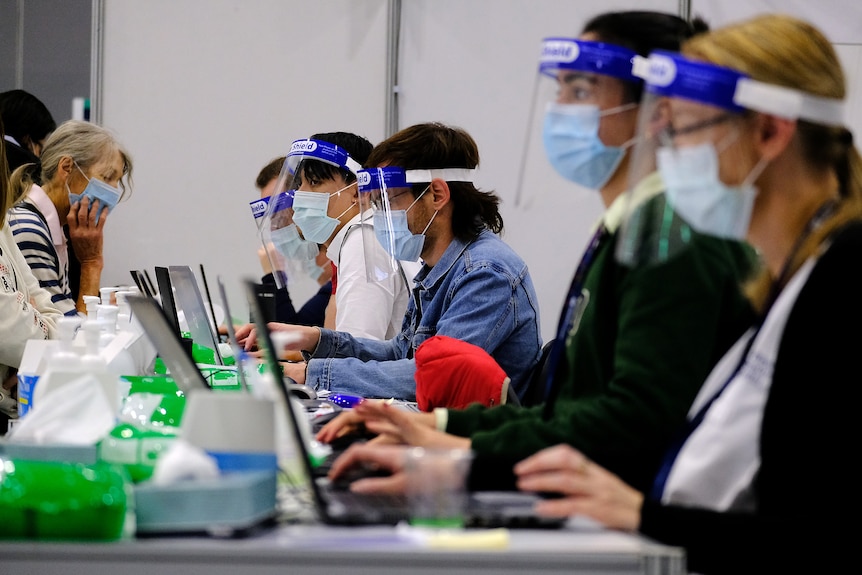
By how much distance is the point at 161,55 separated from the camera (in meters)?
5.75

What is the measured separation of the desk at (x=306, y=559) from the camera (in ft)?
3.28

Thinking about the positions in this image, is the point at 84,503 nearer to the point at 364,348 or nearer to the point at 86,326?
the point at 86,326

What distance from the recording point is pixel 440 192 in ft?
9.80

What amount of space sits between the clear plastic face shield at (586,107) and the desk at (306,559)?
770 millimetres

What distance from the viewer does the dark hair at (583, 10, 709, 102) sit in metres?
1.64

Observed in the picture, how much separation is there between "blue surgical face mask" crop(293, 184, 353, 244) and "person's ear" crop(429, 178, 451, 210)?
86 cm

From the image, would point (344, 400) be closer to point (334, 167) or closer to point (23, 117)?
point (334, 167)

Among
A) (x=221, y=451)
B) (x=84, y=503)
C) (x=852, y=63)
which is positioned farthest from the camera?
(x=852, y=63)

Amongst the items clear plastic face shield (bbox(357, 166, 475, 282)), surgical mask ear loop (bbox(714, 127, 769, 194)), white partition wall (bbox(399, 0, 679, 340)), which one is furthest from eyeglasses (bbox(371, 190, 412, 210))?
surgical mask ear loop (bbox(714, 127, 769, 194))

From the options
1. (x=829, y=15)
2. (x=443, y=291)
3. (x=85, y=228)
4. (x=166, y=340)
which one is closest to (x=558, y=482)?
(x=166, y=340)

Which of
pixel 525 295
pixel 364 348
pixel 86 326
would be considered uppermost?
pixel 86 326

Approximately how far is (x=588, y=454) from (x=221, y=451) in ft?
1.66

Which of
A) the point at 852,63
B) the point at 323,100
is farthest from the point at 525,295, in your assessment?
the point at 323,100

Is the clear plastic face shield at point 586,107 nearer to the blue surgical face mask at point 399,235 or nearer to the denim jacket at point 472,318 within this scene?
the denim jacket at point 472,318
